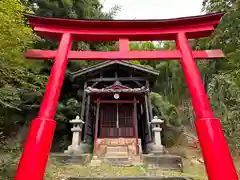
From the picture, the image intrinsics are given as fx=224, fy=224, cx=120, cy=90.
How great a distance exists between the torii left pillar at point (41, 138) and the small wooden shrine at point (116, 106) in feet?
23.1

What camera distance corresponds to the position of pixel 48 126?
3.38 m

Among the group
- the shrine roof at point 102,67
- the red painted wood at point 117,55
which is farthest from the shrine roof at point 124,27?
the shrine roof at point 102,67

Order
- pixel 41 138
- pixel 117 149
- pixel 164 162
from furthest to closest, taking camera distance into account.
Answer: pixel 117 149
pixel 164 162
pixel 41 138

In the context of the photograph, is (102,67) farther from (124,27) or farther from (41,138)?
(41,138)

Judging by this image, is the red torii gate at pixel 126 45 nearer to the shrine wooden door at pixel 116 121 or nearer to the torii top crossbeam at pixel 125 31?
the torii top crossbeam at pixel 125 31

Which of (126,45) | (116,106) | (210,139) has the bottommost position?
(210,139)

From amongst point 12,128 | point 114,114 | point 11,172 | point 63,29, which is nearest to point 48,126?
point 63,29

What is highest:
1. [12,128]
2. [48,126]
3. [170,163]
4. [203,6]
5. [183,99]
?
[183,99]

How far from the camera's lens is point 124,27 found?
4.90m

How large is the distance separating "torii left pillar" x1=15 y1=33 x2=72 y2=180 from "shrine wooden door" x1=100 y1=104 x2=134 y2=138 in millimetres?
7969

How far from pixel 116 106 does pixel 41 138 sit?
Result: 30.2 feet

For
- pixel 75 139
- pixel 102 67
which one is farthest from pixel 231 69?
pixel 75 139

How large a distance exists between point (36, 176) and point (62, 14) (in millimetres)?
13117

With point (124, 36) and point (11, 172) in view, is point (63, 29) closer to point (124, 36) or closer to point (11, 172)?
point (124, 36)
